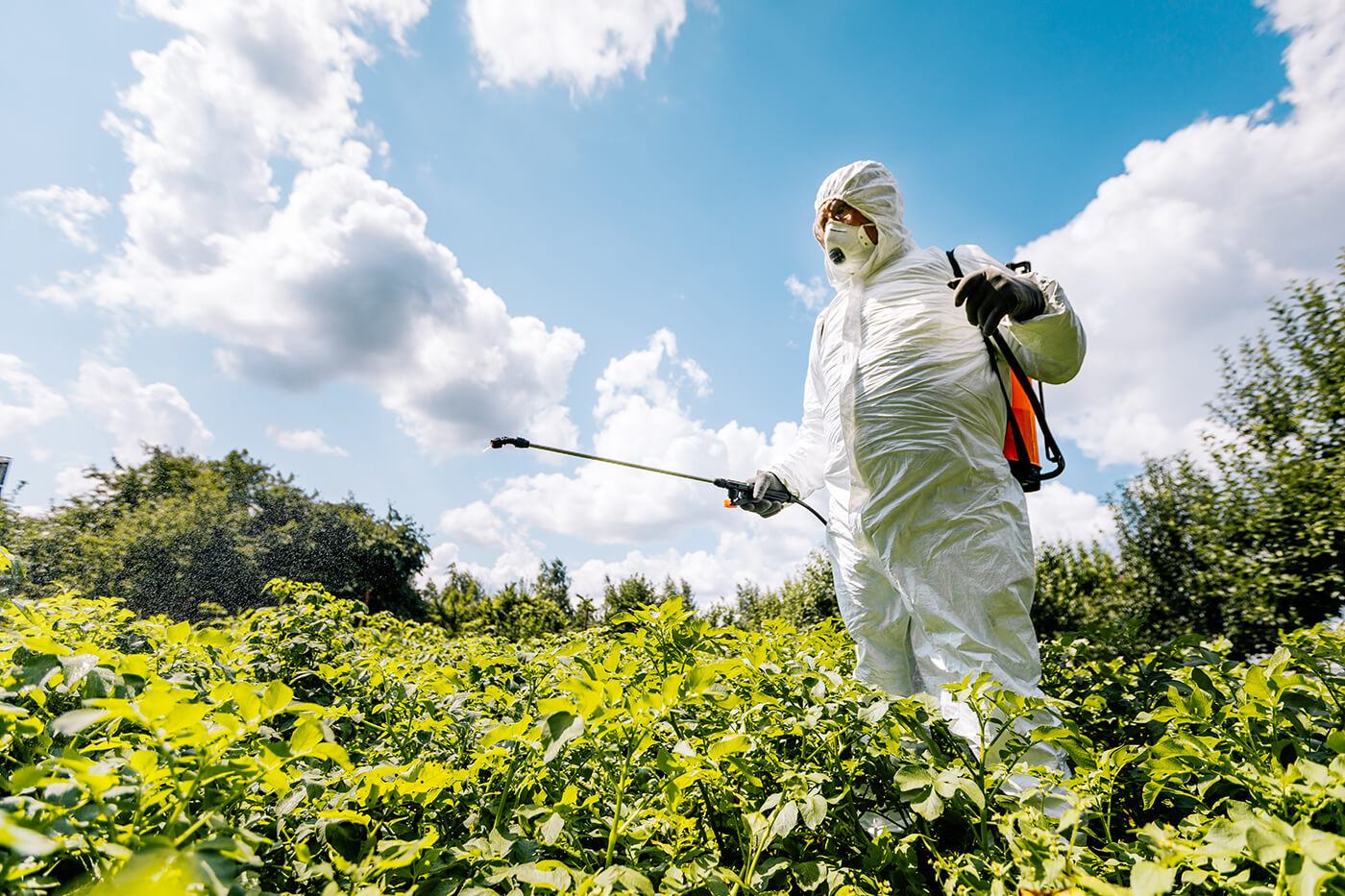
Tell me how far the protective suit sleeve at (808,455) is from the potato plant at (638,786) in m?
1.22

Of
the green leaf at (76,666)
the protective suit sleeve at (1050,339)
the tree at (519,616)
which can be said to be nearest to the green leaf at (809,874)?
the green leaf at (76,666)

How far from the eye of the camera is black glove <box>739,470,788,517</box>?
8.84ft

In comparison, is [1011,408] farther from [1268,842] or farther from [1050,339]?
[1268,842]

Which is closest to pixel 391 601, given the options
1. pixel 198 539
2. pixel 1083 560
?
pixel 198 539

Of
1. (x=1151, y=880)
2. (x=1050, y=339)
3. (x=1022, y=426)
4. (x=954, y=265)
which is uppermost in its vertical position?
(x=954, y=265)

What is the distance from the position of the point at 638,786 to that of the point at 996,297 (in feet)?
5.45

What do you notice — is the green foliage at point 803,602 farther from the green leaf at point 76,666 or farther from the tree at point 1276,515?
the green leaf at point 76,666

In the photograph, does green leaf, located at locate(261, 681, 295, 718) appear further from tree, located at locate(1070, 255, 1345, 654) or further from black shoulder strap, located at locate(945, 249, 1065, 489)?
tree, located at locate(1070, 255, 1345, 654)

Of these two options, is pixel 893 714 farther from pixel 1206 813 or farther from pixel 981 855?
pixel 1206 813

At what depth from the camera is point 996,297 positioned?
1.83m

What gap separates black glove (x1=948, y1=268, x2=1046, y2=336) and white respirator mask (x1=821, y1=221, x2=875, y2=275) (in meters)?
0.50

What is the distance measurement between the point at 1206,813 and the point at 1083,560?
1261 centimetres

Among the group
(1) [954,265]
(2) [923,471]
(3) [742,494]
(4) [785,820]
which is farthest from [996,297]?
(4) [785,820]

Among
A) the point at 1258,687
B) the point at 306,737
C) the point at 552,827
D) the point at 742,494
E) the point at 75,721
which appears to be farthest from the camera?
the point at 742,494
